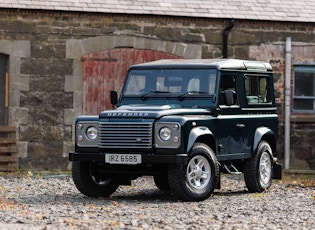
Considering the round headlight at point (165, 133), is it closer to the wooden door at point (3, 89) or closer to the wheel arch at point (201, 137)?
the wheel arch at point (201, 137)

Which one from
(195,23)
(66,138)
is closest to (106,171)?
(66,138)

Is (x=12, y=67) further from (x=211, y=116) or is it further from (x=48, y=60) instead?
(x=211, y=116)

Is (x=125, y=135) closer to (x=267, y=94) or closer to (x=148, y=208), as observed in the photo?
(x=148, y=208)

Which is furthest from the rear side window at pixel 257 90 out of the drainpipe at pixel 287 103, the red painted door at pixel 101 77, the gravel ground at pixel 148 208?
the drainpipe at pixel 287 103

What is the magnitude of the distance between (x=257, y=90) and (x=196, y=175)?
2.57 metres

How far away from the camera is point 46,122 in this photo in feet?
62.4

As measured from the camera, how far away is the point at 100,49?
19.3 m

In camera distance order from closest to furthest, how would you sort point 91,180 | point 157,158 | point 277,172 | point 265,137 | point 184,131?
point 157,158 < point 184,131 < point 91,180 < point 265,137 < point 277,172

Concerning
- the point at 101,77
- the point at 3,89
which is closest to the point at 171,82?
the point at 101,77

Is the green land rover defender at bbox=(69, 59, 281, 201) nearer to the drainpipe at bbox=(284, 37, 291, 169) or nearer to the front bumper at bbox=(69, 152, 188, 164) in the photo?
the front bumper at bbox=(69, 152, 188, 164)

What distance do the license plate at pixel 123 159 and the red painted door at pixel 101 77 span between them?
669cm

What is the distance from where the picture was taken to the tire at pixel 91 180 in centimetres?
1316

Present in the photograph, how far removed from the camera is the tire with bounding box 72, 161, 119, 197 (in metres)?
13.2

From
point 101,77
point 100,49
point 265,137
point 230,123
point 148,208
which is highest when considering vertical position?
point 100,49
